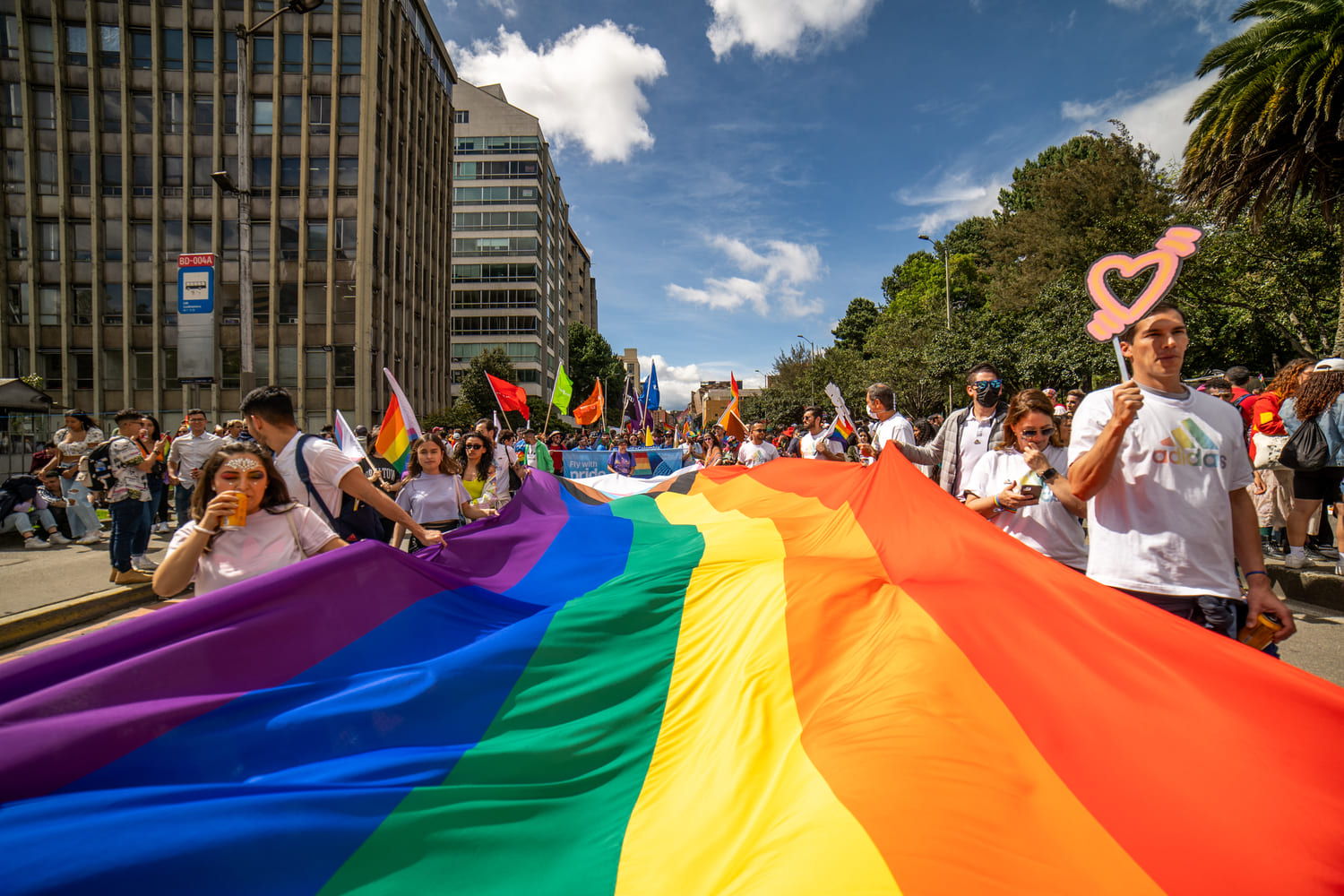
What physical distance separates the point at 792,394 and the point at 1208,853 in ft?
157

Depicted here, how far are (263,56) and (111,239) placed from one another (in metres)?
13.2

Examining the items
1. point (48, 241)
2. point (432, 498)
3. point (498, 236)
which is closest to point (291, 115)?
point (48, 241)

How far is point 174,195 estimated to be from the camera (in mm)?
35219

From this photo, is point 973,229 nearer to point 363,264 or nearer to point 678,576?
point 363,264

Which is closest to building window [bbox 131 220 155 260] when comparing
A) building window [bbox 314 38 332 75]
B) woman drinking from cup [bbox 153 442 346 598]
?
building window [bbox 314 38 332 75]

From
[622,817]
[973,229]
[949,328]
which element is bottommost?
[622,817]

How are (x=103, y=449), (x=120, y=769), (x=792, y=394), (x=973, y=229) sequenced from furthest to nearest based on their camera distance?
(x=973, y=229) → (x=792, y=394) → (x=103, y=449) → (x=120, y=769)

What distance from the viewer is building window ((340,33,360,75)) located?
3622 cm

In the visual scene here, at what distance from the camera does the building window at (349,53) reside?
119 ft

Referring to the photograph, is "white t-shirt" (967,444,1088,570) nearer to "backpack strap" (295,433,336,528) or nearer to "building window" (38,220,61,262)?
"backpack strap" (295,433,336,528)

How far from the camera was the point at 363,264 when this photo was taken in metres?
36.2

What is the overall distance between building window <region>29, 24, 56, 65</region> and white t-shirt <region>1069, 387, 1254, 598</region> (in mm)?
51762

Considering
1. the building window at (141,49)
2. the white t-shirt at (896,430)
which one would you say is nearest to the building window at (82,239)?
the building window at (141,49)

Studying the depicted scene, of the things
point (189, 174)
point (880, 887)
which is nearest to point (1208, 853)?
point (880, 887)
